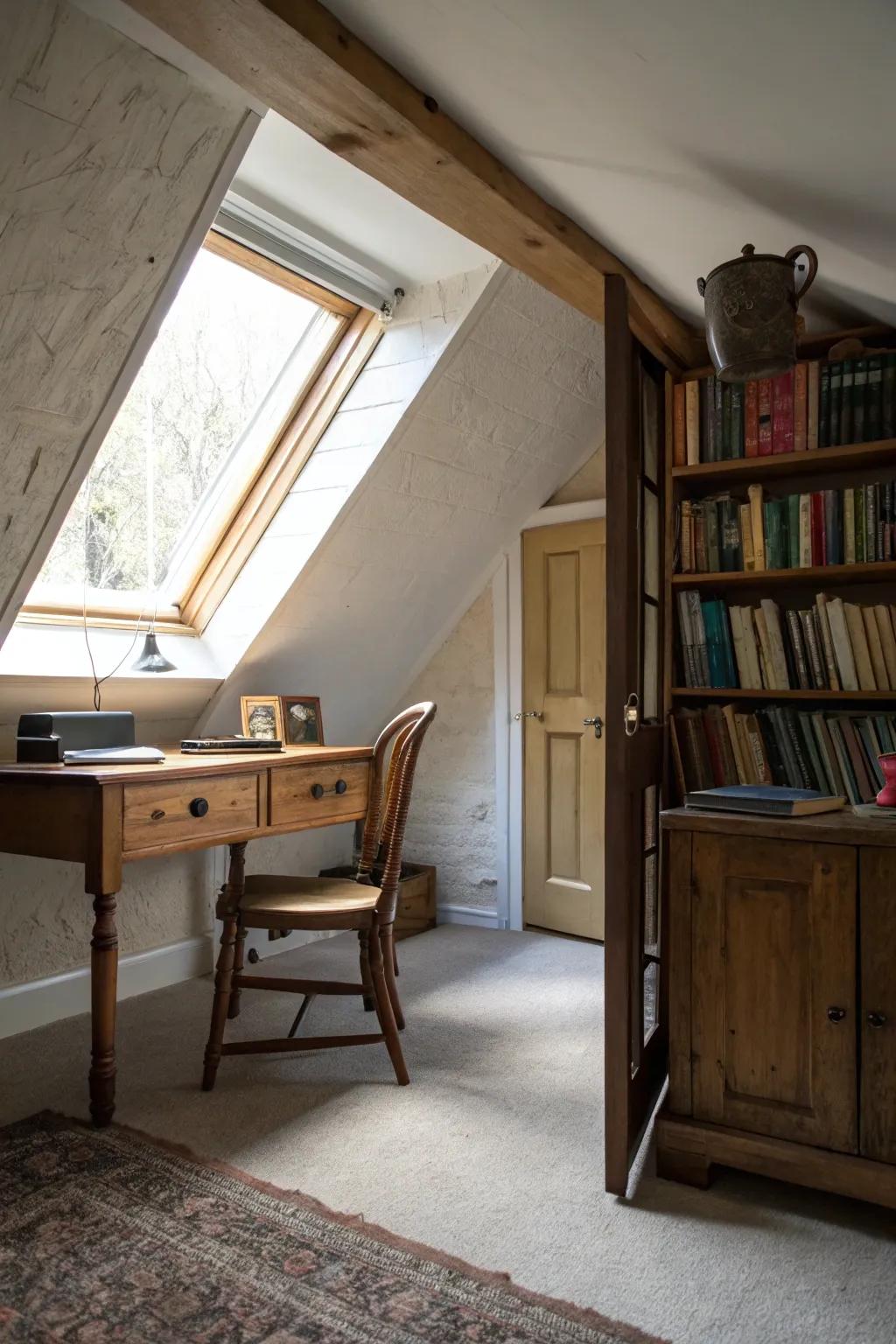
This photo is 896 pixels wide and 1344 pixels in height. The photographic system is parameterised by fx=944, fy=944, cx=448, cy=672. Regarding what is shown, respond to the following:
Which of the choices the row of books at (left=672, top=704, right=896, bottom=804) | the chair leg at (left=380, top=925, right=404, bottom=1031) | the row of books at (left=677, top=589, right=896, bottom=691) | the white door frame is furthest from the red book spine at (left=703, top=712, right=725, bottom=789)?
the white door frame

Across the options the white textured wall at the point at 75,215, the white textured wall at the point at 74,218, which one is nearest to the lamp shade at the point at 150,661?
the white textured wall at the point at 74,218

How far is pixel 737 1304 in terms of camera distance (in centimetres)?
149

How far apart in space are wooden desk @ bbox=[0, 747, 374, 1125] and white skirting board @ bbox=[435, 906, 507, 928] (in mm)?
1630

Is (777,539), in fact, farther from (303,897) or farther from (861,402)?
(303,897)

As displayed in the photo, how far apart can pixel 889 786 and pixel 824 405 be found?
3.30 ft

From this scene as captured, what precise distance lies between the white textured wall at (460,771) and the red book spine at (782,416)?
1.74 m

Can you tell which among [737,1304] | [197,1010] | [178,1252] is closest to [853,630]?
[737,1304]

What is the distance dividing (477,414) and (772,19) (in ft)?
6.70

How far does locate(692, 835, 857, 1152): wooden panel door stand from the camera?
175cm

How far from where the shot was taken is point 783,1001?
71.3 inches

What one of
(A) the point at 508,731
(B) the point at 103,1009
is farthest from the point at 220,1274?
(A) the point at 508,731

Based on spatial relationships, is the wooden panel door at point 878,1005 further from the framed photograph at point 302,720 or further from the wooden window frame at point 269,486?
the wooden window frame at point 269,486

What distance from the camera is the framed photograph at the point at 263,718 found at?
310 centimetres

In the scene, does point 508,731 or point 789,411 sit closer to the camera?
point 789,411
